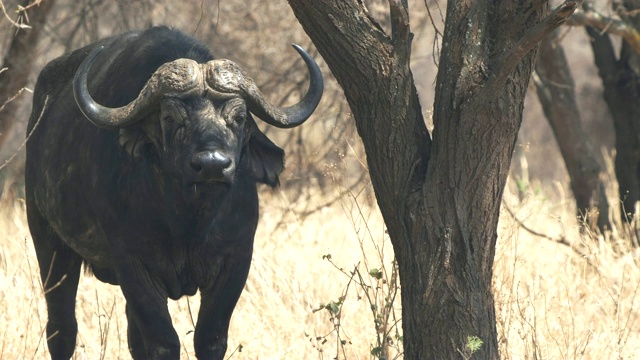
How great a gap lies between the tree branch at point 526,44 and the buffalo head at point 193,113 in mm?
941

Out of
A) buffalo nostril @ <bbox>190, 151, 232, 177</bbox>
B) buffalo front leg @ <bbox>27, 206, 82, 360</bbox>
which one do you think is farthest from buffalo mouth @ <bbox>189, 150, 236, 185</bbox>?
buffalo front leg @ <bbox>27, 206, 82, 360</bbox>

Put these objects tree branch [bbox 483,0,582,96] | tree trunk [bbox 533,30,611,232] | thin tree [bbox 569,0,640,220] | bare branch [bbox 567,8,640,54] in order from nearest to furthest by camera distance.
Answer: tree branch [bbox 483,0,582,96], bare branch [bbox 567,8,640,54], tree trunk [bbox 533,30,611,232], thin tree [bbox 569,0,640,220]

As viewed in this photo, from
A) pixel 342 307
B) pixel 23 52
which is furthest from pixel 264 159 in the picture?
pixel 23 52

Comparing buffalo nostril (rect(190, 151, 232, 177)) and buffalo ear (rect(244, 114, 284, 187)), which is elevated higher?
buffalo ear (rect(244, 114, 284, 187))

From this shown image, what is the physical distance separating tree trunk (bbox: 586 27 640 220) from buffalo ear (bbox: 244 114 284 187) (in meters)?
4.11

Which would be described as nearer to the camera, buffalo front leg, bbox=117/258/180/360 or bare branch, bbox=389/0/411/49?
bare branch, bbox=389/0/411/49

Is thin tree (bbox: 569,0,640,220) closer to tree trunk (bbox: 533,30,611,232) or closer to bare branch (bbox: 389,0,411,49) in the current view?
tree trunk (bbox: 533,30,611,232)

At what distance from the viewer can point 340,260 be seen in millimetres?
8148

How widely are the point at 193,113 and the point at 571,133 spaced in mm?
4443

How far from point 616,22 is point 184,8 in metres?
5.45

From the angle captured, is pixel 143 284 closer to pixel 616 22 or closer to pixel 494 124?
pixel 494 124

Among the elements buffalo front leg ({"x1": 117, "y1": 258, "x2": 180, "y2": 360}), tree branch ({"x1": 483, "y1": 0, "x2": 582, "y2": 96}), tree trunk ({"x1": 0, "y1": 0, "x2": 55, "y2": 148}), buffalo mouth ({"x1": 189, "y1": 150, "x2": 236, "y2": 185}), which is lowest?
buffalo front leg ({"x1": 117, "y1": 258, "x2": 180, "y2": 360})

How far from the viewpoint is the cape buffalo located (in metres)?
4.59

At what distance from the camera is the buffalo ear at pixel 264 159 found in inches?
196
